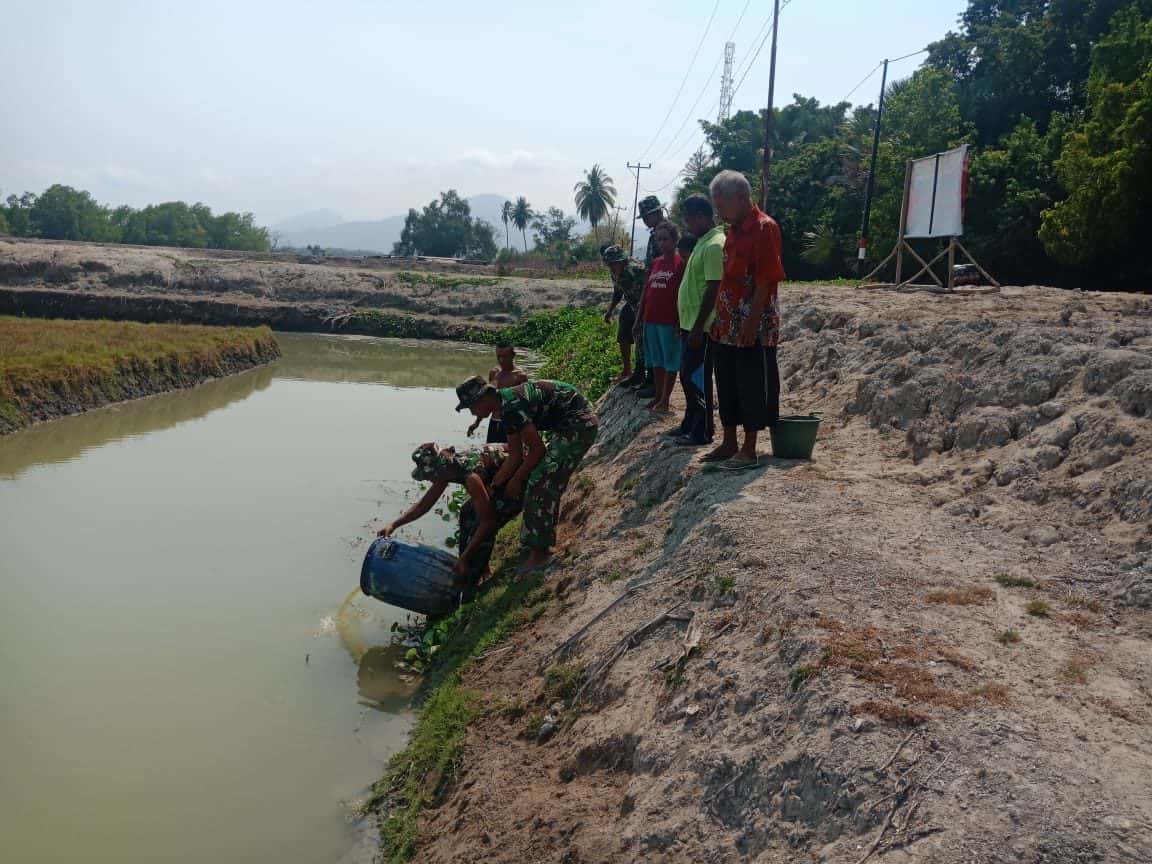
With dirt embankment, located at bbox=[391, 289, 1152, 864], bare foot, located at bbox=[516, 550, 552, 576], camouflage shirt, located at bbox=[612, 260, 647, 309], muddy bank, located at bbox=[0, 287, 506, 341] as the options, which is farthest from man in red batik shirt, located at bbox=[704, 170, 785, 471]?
muddy bank, located at bbox=[0, 287, 506, 341]

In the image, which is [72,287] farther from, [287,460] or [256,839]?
[256,839]

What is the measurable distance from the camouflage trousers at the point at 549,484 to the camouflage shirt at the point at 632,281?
2771 mm

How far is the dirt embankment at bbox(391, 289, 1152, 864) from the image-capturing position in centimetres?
285

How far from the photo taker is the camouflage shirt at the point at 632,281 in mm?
8828

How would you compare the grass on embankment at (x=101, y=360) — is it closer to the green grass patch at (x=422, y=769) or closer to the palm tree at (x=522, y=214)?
the green grass patch at (x=422, y=769)

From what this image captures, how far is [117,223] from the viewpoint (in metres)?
87.3

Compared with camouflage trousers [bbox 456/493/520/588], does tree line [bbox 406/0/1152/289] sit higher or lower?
higher

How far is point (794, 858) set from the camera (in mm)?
2832

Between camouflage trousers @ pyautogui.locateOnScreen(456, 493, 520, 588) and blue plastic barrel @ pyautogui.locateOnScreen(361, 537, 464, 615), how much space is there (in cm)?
29

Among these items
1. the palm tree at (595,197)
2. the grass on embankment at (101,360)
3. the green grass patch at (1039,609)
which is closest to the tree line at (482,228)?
the palm tree at (595,197)

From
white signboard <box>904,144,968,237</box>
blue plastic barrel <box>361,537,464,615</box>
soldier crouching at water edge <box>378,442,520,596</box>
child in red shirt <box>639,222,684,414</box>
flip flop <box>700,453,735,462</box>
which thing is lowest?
blue plastic barrel <box>361,537,464,615</box>

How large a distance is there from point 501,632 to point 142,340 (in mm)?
18075

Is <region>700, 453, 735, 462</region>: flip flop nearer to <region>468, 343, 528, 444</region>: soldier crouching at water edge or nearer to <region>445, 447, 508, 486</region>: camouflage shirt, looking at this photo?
<region>468, 343, 528, 444</region>: soldier crouching at water edge

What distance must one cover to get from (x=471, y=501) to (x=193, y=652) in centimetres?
220
